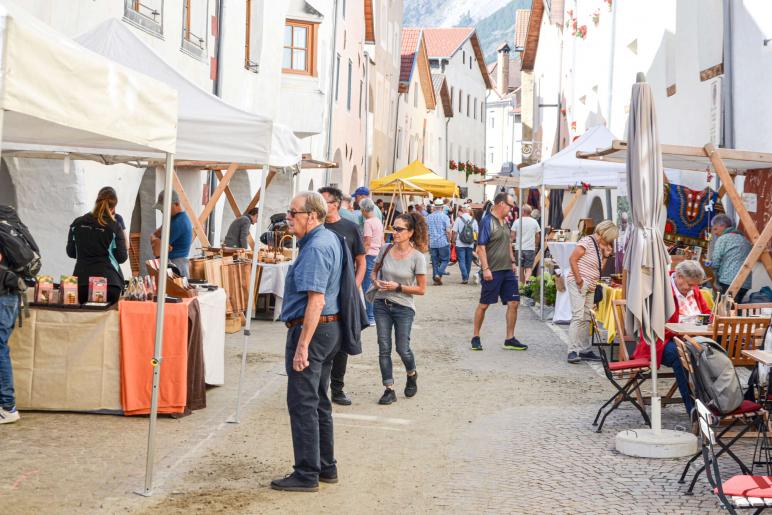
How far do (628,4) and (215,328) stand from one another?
48.4 feet

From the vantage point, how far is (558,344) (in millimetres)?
13586

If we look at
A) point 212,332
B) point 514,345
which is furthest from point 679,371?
point 514,345

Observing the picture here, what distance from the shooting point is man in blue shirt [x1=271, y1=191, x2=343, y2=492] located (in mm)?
6105

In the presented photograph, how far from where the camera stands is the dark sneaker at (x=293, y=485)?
6270 millimetres

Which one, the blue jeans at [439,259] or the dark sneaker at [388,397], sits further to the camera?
the blue jeans at [439,259]

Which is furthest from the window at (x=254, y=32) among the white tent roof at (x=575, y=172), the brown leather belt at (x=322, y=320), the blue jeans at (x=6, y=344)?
the brown leather belt at (x=322, y=320)

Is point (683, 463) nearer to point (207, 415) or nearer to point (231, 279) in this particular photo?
point (207, 415)

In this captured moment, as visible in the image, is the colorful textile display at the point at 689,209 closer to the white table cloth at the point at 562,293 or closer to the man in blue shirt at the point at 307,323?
the white table cloth at the point at 562,293

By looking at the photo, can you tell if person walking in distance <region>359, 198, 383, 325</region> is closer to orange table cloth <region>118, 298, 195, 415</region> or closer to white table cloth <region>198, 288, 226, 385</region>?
white table cloth <region>198, 288, 226, 385</region>

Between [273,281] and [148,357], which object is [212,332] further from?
[273,281]

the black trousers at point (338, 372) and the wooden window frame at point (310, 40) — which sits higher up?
the wooden window frame at point (310, 40)

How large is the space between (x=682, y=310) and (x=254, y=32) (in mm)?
12535

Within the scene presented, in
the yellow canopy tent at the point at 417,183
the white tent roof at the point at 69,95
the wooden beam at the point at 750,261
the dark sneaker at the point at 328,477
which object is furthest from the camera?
the yellow canopy tent at the point at 417,183

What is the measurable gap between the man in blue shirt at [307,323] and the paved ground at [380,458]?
213 millimetres
